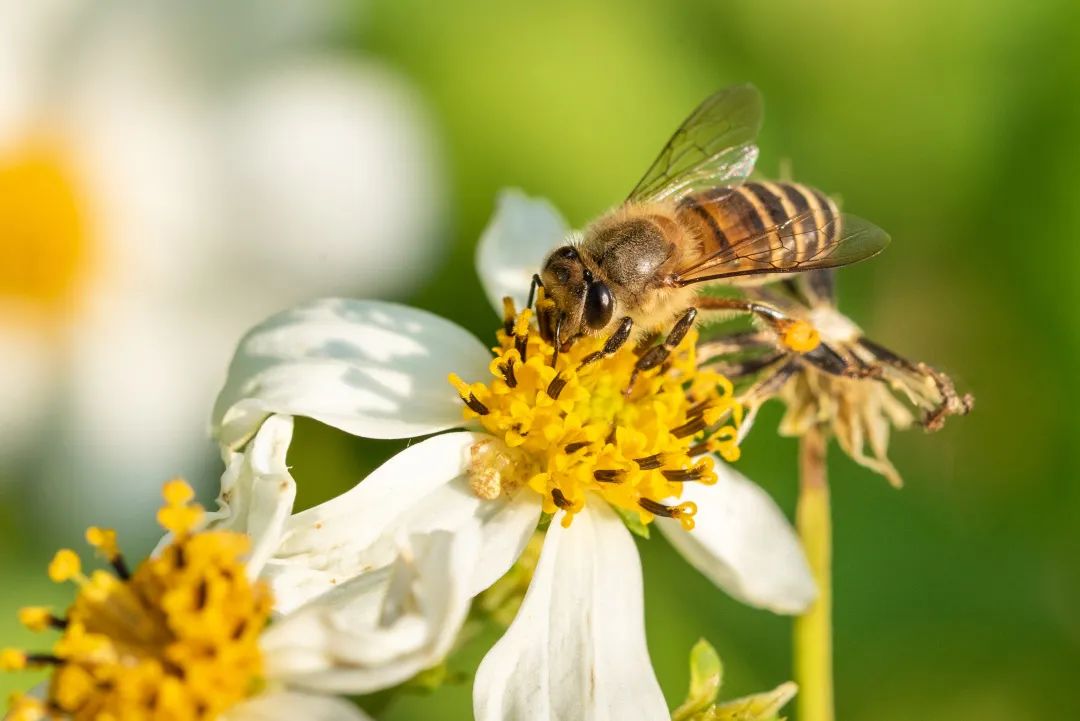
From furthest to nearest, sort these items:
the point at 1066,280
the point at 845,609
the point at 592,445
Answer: the point at 1066,280 < the point at 845,609 < the point at 592,445

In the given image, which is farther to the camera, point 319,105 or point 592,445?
point 319,105

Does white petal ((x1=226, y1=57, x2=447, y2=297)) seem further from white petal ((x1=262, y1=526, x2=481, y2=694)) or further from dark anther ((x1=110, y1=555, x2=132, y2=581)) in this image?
white petal ((x1=262, y1=526, x2=481, y2=694))

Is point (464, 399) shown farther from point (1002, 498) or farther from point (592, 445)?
point (1002, 498)

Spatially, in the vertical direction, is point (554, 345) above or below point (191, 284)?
below

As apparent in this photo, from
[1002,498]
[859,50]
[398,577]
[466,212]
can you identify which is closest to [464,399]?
[398,577]

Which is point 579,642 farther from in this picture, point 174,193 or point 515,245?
point 174,193

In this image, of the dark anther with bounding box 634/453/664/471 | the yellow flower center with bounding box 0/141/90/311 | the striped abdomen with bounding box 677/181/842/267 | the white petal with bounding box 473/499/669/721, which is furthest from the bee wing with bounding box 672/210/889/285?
the yellow flower center with bounding box 0/141/90/311

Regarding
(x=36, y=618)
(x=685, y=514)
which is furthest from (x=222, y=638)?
(x=685, y=514)
